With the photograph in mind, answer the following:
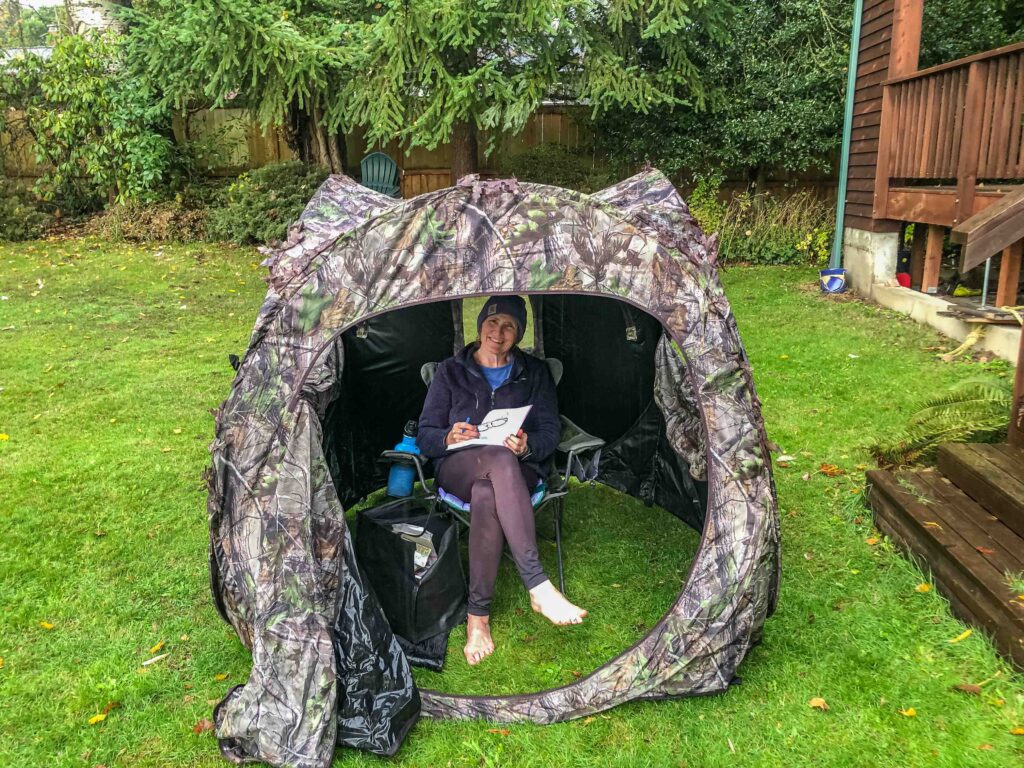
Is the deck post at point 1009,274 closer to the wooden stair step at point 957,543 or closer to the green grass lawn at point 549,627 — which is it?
the green grass lawn at point 549,627

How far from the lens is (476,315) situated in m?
3.85

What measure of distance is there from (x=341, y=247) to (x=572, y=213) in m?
0.78

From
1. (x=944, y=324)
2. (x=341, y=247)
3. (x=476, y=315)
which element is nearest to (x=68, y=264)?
(x=476, y=315)

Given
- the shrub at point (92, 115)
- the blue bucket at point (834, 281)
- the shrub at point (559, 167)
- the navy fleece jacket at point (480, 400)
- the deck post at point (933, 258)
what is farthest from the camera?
the shrub at point (559, 167)

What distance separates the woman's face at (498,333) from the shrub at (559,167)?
898 cm

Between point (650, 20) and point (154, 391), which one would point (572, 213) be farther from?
point (650, 20)

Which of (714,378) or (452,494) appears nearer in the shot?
(714,378)

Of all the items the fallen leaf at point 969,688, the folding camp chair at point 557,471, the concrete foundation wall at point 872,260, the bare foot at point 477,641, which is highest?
the concrete foundation wall at point 872,260

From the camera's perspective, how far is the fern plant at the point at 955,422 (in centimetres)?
416

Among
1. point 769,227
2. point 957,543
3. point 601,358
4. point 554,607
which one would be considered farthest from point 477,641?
point 769,227

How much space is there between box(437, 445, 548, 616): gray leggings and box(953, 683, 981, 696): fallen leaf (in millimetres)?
1514

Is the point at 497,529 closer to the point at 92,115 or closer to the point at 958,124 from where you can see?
→ the point at 958,124

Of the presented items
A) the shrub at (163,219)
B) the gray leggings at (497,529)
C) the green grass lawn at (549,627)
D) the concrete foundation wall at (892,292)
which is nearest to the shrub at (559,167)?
the concrete foundation wall at (892,292)

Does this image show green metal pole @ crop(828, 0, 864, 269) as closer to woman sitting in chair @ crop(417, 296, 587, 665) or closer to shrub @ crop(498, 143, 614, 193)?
shrub @ crop(498, 143, 614, 193)
